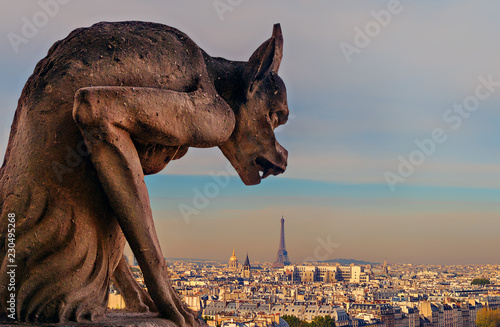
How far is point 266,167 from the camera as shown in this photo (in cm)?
229

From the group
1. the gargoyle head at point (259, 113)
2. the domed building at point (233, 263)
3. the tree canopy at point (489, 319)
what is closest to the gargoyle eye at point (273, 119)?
the gargoyle head at point (259, 113)

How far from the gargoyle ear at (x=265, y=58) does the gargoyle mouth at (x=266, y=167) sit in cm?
21

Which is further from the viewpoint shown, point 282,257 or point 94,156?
point 282,257

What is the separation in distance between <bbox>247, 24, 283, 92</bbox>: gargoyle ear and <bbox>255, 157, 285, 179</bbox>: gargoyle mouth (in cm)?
21

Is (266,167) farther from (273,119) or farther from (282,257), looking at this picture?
(282,257)

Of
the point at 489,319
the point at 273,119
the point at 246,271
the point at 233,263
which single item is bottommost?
the point at 273,119

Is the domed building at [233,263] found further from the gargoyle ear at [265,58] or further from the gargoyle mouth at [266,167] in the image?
the gargoyle ear at [265,58]

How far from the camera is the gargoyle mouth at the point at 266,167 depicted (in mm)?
2256

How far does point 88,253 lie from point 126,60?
1.54 ft

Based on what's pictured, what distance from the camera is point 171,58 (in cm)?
202

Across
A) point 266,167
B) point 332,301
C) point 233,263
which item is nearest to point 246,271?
point 233,263

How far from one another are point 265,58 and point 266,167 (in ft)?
1.02

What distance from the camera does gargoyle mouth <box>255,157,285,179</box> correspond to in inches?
88.8

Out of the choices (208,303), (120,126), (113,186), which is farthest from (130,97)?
(208,303)
